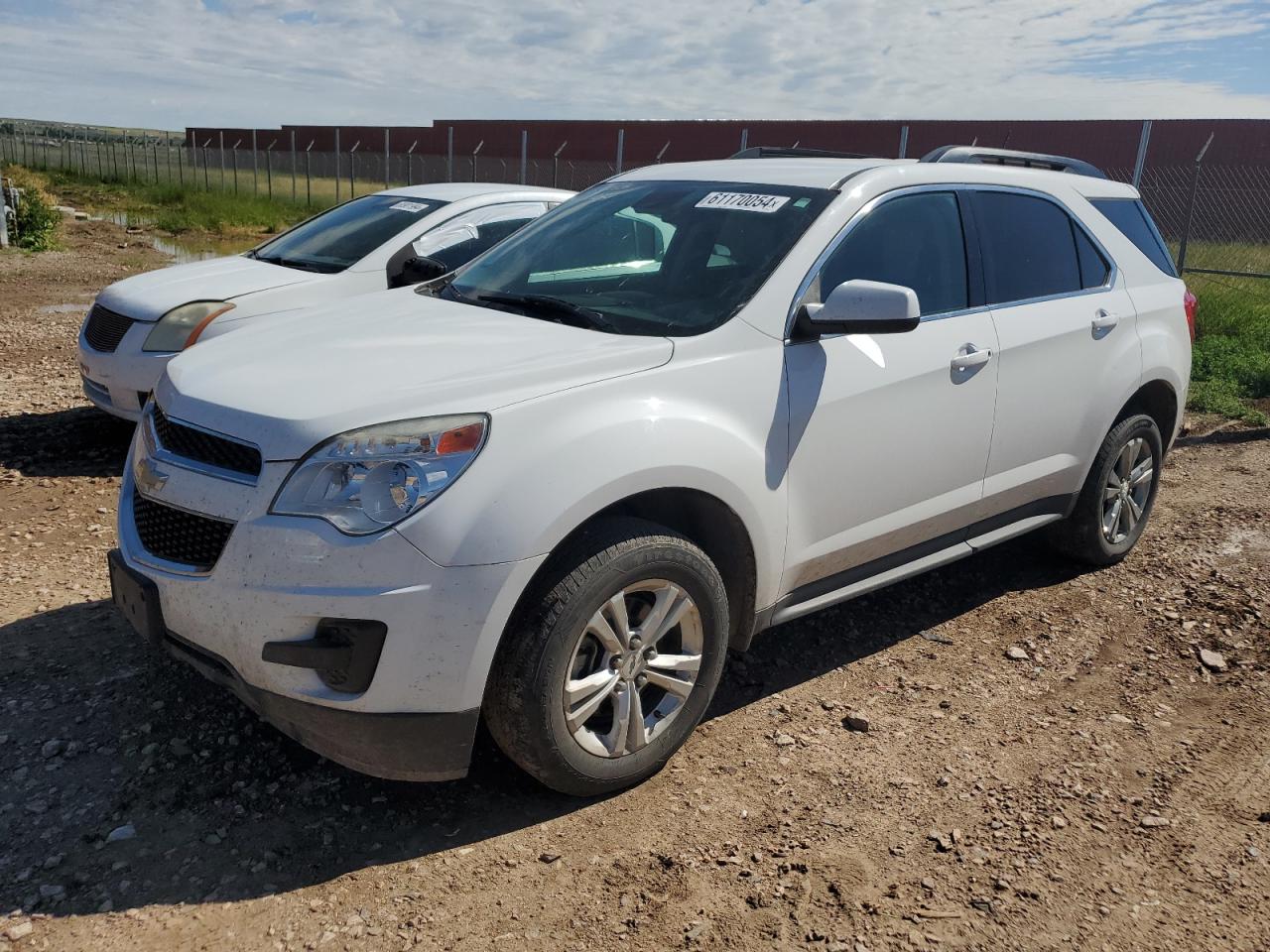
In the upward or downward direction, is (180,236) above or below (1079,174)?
below

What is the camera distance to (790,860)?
9.39 feet

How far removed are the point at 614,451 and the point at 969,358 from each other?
5.40ft

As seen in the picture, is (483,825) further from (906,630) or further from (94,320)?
(94,320)

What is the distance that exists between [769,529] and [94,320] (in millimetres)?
4832

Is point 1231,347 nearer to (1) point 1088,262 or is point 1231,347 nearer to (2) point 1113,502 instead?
(2) point 1113,502

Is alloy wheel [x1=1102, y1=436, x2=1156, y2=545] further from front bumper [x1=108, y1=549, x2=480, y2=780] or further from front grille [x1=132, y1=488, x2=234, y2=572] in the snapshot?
front grille [x1=132, y1=488, x2=234, y2=572]

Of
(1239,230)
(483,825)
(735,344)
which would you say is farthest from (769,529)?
(1239,230)

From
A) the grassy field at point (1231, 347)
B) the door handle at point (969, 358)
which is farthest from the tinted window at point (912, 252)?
the grassy field at point (1231, 347)

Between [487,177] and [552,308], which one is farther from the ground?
[487,177]

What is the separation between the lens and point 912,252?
379 cm

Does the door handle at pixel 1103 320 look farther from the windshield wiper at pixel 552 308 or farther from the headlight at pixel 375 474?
the headlight at pixel 375 474

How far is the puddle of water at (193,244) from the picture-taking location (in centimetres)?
1862

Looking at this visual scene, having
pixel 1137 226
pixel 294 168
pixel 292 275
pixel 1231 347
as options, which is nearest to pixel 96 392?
pixel 292 275

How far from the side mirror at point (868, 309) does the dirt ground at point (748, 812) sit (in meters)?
1.35
